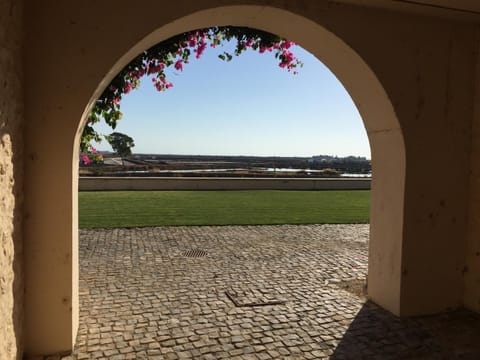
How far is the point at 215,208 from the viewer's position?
1192cm

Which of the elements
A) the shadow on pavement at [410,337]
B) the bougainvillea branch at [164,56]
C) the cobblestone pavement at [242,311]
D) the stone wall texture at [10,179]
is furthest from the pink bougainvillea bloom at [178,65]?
the shadow on pavement at [410,337]

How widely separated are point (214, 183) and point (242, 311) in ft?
42.8

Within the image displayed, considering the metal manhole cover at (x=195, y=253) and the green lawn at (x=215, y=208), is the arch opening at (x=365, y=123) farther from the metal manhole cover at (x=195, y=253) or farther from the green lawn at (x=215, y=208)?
the green lawn at (x=215, y=208)

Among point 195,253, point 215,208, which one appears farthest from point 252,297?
point 215,208

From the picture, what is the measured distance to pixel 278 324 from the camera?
3943mm

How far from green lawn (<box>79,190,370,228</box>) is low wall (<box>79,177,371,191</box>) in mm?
823

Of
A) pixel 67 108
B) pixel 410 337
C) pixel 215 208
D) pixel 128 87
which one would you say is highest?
pixel 128 87

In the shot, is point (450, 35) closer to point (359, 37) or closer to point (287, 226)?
point (359, 37)

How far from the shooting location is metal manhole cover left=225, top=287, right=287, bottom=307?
4487mm

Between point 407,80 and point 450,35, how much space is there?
821 millimetres

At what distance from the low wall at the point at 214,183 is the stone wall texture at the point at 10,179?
13199mm

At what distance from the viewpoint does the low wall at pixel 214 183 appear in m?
15.6

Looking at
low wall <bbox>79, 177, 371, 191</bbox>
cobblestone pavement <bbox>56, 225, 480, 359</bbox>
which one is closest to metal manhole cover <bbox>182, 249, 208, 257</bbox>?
cobblestone pavement <bbox>56, 225, 480, 359</bbox>

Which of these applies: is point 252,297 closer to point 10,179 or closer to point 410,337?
point 410,337
